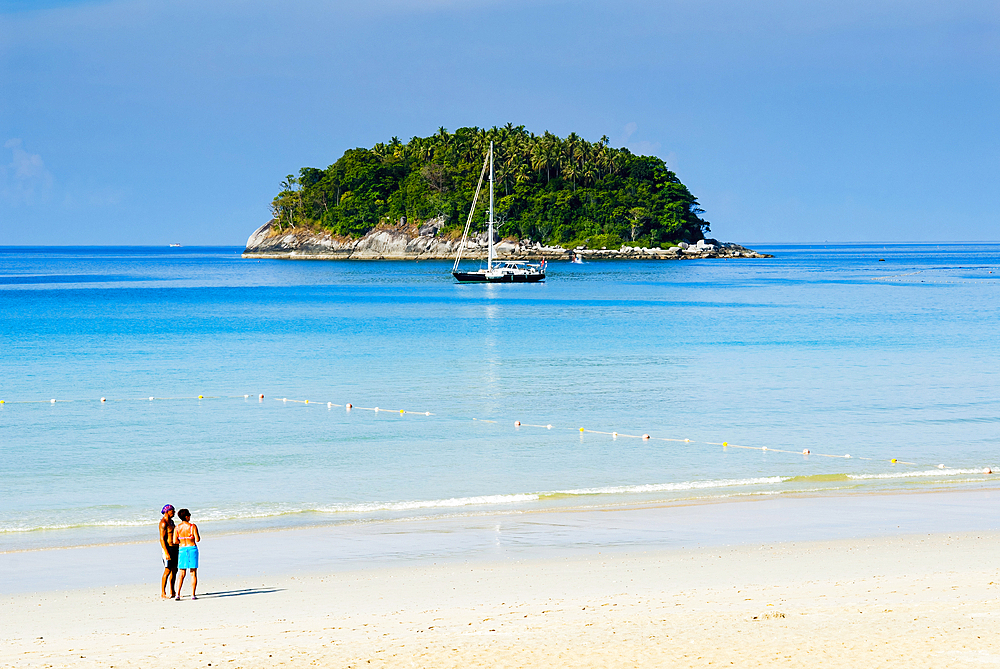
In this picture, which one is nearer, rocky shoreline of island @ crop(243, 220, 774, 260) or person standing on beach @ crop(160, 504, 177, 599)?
person standing on beach @ crop(160, 504, 177, 599)

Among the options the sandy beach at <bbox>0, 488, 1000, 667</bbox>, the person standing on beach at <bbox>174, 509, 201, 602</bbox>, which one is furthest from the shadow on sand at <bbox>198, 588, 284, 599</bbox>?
the person standing on beach at <bbox>174, 509, 201, 602</bbox>

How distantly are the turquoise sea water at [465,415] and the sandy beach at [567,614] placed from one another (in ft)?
12.5

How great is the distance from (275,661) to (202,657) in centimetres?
74

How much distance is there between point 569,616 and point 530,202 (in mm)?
171776

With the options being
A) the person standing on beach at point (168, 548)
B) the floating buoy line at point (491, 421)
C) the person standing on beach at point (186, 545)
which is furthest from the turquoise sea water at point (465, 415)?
the person standing on beach at point (186, 545)

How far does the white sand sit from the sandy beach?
29mm

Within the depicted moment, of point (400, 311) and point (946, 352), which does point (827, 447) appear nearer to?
point (946, 352)

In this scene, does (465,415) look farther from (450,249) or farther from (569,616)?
(450,249)

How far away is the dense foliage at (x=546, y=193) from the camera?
180125 mm

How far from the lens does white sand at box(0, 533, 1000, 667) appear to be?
30.3 ft

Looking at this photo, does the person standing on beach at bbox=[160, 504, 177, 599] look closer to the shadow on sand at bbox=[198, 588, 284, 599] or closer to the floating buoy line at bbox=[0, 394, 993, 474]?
the shadow on sand at bbox=[198, 588, 284, 599]

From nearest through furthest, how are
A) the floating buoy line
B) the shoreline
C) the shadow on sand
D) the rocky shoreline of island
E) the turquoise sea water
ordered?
the shadow on sand < the shoreline < the turquoise sea water < the floating buoy line < the rocky shoreline of island

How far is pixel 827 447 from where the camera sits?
22.5 m

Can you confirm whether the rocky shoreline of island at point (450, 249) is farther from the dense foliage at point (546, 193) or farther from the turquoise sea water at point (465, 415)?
the turquoise sea water at point (465, 415)
